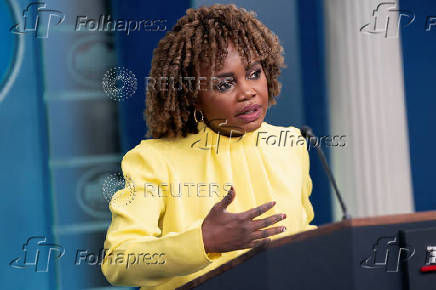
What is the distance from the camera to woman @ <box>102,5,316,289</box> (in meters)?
1.71

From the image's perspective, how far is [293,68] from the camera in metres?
3.04

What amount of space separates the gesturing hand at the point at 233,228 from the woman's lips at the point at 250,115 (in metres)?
0.50

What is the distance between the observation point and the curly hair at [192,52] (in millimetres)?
1782

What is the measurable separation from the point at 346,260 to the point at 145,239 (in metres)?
0.51

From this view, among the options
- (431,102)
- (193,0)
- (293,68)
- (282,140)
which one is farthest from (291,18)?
(282,140)

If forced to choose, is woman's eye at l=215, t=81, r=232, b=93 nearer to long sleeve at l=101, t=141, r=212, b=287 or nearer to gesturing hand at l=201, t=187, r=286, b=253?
long sleeve at l=101, t=141, r=212, b=287

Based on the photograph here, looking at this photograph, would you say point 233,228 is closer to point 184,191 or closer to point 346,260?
point 346,260

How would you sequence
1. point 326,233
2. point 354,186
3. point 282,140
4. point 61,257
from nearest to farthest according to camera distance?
point 326,233 → point 282,140 → point 61,257 → point 354,186

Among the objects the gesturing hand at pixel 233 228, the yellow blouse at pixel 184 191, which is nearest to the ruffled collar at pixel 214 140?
the yellow blouse at pixel 184 191

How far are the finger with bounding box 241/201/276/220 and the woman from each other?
41 cm

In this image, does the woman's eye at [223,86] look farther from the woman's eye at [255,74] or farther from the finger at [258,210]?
the finger at [258,210]

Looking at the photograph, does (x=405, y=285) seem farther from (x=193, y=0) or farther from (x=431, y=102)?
(x=431, y=102)

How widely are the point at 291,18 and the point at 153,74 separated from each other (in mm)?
1318

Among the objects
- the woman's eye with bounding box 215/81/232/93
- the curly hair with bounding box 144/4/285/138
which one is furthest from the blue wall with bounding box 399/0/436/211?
the woman's eye with bounding box 215/81/232/93
